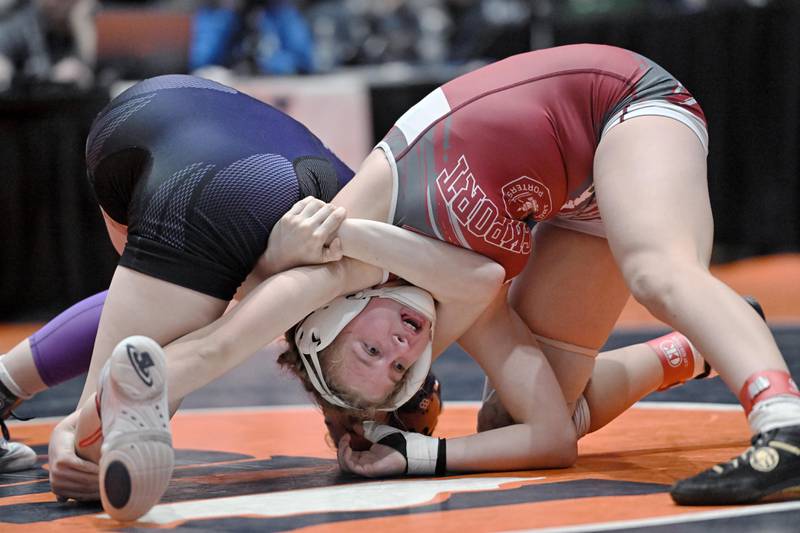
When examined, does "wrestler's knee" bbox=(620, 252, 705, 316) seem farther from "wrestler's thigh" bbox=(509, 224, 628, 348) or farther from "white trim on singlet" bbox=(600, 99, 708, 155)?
"wrestler's thigh" bbox=(509, 224, 628, 348)

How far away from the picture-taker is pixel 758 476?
2203mm

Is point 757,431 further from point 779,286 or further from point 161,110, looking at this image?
point 779,286

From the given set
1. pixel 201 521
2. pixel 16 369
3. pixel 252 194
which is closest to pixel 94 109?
pixel 16 369

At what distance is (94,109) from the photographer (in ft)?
23.6

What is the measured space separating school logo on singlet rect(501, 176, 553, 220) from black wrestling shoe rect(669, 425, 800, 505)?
0.90 m

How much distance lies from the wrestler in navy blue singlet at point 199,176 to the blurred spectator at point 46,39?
4.63 meters

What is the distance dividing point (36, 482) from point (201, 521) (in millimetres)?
843

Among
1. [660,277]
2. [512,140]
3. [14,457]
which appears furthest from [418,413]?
[14,457]

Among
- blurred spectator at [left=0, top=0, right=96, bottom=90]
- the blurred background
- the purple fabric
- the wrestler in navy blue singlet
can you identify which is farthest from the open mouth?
blurred spectator at [left=0, top=0, right=96, bottom=90]

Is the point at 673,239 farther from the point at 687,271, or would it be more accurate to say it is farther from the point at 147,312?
the point at 147,312

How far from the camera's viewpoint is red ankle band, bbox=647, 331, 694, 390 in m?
3.42

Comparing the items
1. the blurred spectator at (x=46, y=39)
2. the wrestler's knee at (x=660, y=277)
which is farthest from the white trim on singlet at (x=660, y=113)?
the blurred spectator at (x=46, y=39)

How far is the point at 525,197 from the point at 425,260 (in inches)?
12.4

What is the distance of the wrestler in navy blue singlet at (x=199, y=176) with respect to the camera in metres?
2.73
